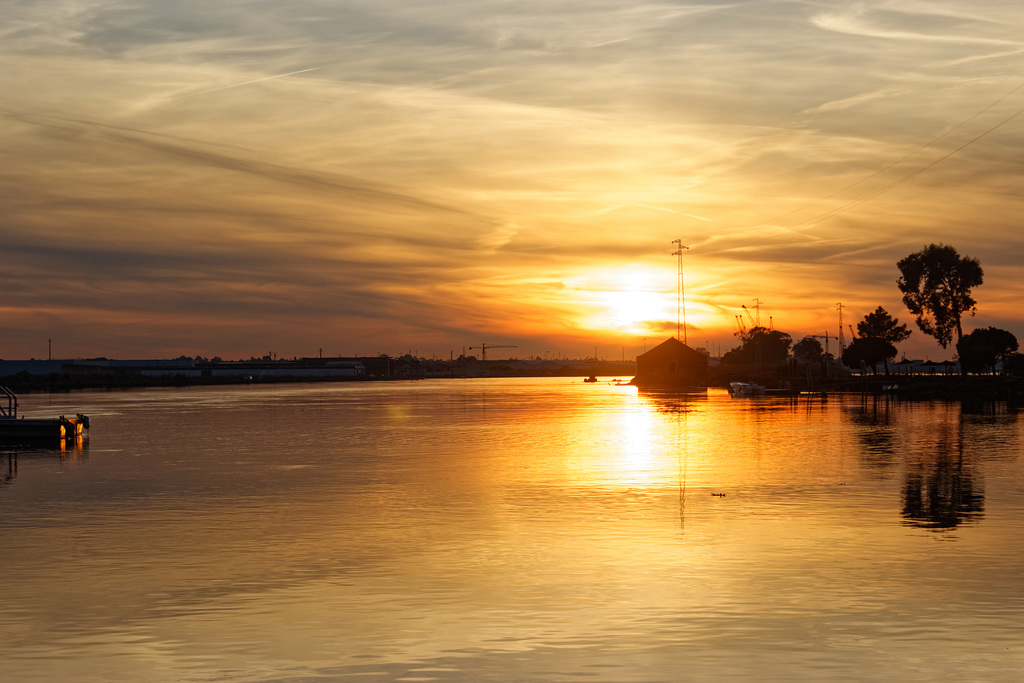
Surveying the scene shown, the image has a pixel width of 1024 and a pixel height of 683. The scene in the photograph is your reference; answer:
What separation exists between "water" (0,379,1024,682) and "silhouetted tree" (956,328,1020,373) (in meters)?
125

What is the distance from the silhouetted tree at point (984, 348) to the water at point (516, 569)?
125 m

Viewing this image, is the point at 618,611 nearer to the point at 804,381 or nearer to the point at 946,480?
the point at 946,480

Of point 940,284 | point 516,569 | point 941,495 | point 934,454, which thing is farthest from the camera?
point 940,284

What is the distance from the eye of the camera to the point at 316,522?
1246 inches

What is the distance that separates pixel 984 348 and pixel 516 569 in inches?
6395

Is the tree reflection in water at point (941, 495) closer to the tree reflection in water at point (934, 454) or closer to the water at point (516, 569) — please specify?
the tree reflection in water at point (934, 454)

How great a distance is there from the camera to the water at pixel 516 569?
16516 millimetres

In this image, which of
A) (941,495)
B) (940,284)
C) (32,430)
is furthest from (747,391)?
(941,495)

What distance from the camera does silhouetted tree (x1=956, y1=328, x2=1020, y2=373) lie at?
6506 inches

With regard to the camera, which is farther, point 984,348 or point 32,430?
point 984,348

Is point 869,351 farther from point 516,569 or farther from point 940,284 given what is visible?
point 516,569

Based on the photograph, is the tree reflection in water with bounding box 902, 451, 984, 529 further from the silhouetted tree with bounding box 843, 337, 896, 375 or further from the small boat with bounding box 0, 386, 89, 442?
the silhouetted tree with bounding box 843, 337, 896, 375

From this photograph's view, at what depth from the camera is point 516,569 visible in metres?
24.0

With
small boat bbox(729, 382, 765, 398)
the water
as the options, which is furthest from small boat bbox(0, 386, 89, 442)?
small boat bbox(729, 382, 765, 398)
